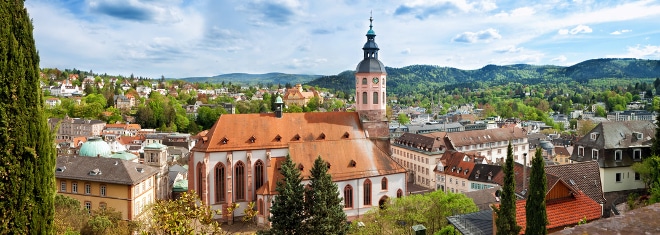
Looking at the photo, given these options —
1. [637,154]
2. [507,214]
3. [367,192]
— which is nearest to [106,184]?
[367,192]

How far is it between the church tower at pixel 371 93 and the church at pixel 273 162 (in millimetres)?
3168

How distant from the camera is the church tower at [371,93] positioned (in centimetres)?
4516

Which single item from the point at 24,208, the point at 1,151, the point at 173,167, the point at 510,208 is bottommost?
the point at 173,167

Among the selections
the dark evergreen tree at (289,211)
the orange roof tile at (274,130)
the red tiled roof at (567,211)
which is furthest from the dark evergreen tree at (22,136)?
the orange roof tile at (274,130)

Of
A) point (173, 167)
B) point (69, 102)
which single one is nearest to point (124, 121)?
point (69, 102)

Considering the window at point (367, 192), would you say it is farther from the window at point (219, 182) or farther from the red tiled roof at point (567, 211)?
the red tiled roof at point (567, 211)

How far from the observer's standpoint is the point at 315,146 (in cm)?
3978

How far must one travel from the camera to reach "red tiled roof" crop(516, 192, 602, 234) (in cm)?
1984

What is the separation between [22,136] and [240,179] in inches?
1175

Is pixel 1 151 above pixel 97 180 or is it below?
above

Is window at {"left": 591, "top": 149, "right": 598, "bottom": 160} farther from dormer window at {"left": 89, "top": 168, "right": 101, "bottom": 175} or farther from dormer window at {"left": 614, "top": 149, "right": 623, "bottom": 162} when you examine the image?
dormer window at {"left": 89, "top": 168, "right": 101, "bottom": 175}

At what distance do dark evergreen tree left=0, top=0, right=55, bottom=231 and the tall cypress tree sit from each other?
1627 centimetres

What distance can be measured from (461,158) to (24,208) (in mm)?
52888

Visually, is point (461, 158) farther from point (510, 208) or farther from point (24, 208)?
point (24, 208)
